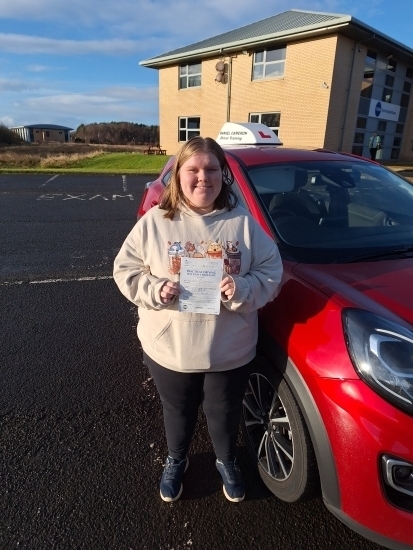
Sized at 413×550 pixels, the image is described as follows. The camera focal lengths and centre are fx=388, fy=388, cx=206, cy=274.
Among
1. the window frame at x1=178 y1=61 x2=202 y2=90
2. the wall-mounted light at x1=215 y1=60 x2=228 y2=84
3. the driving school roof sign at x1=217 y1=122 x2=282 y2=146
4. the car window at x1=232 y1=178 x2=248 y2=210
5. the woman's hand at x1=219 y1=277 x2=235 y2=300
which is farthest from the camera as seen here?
the window frame at x1=178 y1=61 x2=202 y2=90

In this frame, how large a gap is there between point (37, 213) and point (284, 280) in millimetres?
7866

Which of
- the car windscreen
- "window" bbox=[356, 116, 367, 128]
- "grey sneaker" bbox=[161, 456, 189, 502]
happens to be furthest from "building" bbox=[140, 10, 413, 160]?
"grey sneaker" bbox=[161, 456, 189, 502]

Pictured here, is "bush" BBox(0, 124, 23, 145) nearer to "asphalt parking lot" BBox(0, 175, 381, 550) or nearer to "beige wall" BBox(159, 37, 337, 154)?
"beige wall" BBox(159, 37, 337, 154)

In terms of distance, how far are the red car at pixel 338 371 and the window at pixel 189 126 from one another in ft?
78.8

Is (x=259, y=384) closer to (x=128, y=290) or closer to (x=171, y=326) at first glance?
(x=171, y=326)

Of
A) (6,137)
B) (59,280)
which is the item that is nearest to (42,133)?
(6,137)

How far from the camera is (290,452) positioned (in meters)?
1.83

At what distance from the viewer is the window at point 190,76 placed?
78.2 ft

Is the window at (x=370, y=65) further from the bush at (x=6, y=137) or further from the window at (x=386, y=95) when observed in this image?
the bush at (x=6, y=137)

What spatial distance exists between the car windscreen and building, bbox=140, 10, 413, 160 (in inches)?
679

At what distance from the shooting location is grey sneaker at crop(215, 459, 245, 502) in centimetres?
193

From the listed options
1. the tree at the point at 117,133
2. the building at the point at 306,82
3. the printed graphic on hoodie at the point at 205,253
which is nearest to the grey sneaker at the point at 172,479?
the printed graphic on hoodie at the point at 205,253

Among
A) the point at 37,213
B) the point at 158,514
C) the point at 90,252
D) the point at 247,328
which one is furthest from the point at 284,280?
the point at 37,213

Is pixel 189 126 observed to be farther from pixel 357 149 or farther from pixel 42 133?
pixel 42 133
